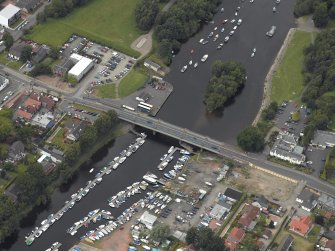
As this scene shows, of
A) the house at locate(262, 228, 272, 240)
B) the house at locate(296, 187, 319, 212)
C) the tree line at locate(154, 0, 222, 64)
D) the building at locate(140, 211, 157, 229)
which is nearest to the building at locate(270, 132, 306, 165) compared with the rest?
the house at locate(296, 187, 319, 212)

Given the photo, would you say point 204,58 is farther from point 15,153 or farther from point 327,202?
point 15,153

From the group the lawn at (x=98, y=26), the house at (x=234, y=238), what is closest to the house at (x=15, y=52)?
the lawn at (x=98, y=26)

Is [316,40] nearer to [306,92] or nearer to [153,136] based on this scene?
[306,92]

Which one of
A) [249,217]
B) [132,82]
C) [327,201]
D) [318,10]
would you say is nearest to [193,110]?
[132,82]

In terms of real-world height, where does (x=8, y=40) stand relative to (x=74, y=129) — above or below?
above

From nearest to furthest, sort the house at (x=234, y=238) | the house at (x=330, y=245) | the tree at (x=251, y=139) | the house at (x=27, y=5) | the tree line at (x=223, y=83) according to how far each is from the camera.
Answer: the house at (x=330, y=245) < the house at (x=234, y=238) < the tree at (x=251, y=139) < the tree line at (x=223, y=83) < the house at (x=27, y=5)

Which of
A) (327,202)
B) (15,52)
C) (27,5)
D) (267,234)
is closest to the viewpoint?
(267,234)

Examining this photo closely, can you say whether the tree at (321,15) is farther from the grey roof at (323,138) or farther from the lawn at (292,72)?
the grey roof at (323,138)
